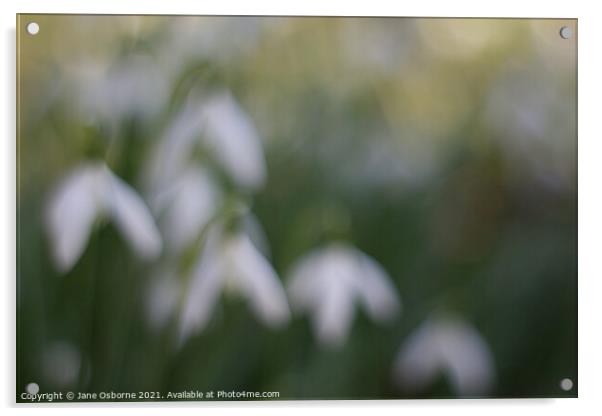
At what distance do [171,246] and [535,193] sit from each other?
570 millimetres

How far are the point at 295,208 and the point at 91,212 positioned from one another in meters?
0.31

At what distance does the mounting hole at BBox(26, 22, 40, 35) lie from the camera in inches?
37.7

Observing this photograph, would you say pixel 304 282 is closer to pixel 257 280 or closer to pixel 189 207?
pixel 257 280

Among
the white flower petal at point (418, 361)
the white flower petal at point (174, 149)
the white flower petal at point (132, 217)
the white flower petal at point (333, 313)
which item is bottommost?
the white flower petal at point (418, 361)

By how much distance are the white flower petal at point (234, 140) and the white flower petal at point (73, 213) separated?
19 cm

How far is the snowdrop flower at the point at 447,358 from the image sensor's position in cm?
98

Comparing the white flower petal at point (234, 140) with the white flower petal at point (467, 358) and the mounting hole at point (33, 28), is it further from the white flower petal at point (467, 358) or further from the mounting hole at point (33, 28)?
the white flower petal at point (467, 358)

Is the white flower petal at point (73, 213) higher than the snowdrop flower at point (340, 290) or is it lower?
higher

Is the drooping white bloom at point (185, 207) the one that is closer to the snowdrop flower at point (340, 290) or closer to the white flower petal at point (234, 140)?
the white flower petal at point (234, 140)

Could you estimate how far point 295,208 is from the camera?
97cm

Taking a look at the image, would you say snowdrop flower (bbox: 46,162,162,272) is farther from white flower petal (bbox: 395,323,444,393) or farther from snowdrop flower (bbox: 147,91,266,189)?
white flower petal (bbox: 395,323,444,393)

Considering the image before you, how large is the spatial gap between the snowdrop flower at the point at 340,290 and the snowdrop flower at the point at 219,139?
158 mm
